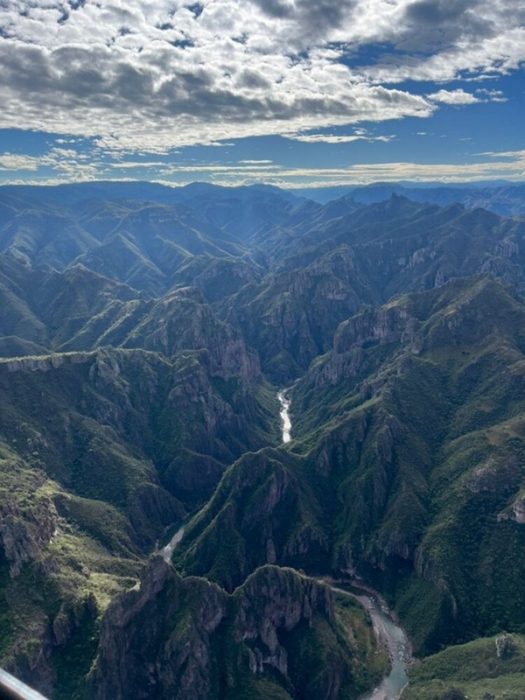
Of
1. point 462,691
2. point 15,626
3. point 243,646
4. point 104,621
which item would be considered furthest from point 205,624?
Result: point 462,691

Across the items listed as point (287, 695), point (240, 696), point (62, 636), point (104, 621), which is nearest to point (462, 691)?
point (287, 695)

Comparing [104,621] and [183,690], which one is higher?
[104,621]

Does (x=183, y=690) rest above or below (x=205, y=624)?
below

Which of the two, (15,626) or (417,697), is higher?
(15,626)

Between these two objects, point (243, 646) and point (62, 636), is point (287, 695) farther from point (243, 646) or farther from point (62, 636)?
point (62, 636)

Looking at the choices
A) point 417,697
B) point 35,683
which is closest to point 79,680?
point 35,683

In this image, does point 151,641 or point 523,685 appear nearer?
point 523,685

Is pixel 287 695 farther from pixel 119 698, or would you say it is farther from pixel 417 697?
pixel 119 698

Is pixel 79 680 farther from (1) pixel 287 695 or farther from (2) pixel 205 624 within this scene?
(1) pixel 287 695
